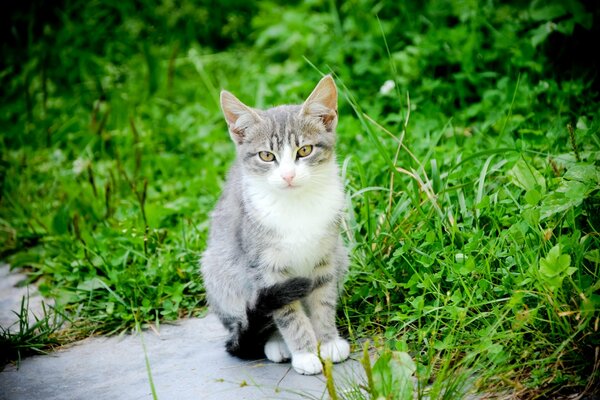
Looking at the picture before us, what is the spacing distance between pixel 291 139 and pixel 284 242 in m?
0.48

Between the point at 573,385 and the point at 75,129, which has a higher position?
the point at 75,129

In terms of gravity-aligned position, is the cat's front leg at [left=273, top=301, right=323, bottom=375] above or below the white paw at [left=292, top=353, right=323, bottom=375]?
above

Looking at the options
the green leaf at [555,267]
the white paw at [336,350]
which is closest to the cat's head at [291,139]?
the white paw at [336,350]

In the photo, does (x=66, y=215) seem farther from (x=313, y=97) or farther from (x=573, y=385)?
(x=573, y=385)

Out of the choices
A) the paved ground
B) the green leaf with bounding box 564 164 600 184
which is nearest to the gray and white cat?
the paved ground

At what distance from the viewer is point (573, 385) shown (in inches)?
85.4

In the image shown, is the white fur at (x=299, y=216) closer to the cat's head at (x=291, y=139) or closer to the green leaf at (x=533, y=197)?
the cat's head at (x=291, y=139)

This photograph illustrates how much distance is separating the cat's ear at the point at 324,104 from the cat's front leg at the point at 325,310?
0.74 m

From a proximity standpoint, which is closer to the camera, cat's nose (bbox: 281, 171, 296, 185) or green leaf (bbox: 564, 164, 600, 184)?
green leaf (bbox: 564, 164, 600, 184)

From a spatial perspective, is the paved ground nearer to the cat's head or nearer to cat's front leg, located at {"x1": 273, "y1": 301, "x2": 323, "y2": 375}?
cat's front leg, located at {"x1": 273, "y1": 301, "x2": 323, "y2": 375}

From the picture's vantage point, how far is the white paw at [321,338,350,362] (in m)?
2.64

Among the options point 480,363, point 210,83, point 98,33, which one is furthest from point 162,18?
point 480,363

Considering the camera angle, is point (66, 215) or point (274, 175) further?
point (66, 215)

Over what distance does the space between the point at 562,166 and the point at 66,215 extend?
10.0 feet
